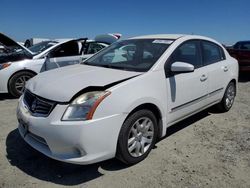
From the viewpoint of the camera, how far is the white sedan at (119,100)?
2604mm

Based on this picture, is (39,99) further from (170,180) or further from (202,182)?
(202,182)

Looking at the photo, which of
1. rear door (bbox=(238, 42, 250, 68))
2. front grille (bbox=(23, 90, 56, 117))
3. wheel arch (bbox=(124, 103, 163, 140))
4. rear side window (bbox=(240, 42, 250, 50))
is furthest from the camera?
rear side window (bbox=(240, 42, 250, 50))

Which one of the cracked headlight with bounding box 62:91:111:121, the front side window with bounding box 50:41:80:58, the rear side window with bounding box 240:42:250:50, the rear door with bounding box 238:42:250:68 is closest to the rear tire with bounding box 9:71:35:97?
the front side window with bounding box 50:41:80:58

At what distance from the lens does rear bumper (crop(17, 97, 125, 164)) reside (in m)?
2.54

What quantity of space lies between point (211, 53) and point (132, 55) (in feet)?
5.19

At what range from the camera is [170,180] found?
2.81 metres

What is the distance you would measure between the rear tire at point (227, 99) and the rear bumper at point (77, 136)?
3.01m

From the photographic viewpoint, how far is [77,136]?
2527 millimetres

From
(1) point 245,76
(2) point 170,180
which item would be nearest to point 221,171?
(2) point 170,180

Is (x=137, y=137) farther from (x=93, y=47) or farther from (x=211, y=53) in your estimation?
(x=93, y=47)

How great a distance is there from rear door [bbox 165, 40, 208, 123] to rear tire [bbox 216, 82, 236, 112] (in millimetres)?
896

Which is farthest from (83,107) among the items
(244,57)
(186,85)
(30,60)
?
(244,57)

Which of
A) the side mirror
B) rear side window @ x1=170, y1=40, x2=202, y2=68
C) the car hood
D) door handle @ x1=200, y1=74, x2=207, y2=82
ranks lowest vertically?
door handle @ x1=200, y1=74, x2=207, y2=82

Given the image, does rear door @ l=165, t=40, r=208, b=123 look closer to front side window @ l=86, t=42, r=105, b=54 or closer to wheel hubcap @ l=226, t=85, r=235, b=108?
wheel hubcap @ l=226, t=85, r=235, b=108
